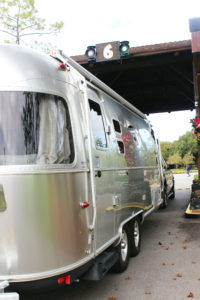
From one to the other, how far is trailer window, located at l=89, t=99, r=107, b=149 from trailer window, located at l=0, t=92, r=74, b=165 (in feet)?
2.73

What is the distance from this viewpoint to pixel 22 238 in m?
3.00

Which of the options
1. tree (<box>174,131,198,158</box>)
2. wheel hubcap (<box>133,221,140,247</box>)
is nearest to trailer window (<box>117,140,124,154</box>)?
wheel hubcap (<box>133,221,140,247</box>)

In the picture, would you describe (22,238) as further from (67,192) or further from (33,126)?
(33,126)

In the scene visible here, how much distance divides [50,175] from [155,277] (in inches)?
112

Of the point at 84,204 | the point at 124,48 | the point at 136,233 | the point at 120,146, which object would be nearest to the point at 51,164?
the point at 84,204

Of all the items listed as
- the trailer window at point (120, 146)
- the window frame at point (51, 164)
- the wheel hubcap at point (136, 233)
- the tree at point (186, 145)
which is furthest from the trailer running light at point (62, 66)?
the tree at point (186, 145)

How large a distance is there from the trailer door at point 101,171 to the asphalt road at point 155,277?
83 centimetres

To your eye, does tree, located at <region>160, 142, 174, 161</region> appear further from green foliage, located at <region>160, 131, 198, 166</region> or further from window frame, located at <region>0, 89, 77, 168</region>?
window frame, located at <region>0, 89, 77, 168</region>

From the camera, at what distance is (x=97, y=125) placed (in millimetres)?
4395

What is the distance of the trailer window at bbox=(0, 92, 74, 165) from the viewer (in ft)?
10.4

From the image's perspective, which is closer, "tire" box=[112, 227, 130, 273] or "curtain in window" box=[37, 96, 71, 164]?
"curtain in window" box=[37, 96, 71, 164]

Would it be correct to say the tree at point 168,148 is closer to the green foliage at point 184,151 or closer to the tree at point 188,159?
the green foliage at point 184,151

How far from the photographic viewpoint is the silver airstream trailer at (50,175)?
9.88 ft

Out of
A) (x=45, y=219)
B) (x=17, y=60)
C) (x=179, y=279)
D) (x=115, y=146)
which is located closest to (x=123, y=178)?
(x=115, y=146)
